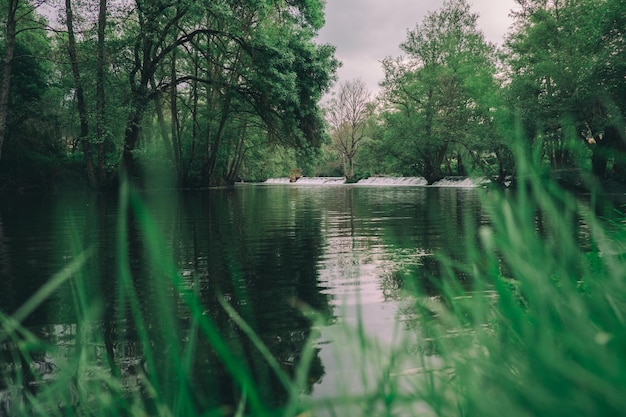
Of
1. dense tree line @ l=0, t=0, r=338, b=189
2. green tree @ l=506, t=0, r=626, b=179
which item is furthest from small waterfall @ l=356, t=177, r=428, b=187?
dense tree line @ l=0, t=0, r=338, b=189

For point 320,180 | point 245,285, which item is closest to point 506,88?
point 245,285

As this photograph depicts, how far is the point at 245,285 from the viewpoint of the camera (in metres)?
5.79

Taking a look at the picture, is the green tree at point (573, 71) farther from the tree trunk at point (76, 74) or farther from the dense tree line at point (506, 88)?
the tree trunk at point (76, 74)

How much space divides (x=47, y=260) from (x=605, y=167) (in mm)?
31530

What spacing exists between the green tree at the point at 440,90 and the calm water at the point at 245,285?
3222 centimetres

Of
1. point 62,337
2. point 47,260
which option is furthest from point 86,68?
point 62,337

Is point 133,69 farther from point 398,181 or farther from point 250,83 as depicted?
point 398,181

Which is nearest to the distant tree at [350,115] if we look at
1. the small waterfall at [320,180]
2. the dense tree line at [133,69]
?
the small waterfall at [320,180]

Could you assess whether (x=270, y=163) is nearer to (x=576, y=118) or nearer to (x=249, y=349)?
(x=576, y=118)

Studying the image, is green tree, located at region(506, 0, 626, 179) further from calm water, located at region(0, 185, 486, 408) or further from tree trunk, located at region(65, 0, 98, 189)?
tree trunk, located at region(65, 0, 98, 189)

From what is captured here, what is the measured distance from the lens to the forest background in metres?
22.7

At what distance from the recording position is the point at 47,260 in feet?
24.0

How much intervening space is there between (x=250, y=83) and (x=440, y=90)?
78.2 feet

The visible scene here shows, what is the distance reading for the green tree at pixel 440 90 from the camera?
4234cm
